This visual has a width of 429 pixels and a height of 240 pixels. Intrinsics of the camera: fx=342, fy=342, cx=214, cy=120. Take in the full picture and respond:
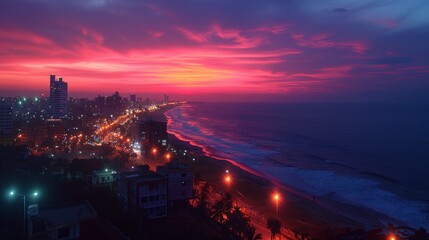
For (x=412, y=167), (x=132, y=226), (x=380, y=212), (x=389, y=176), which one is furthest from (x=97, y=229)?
(x=412, y=167)

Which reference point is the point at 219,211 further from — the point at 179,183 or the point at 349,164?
the point at 349,164

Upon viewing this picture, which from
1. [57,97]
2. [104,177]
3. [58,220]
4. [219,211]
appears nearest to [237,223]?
[219,211]

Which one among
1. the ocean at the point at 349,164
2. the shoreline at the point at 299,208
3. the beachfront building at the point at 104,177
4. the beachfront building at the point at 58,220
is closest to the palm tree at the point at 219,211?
the shoreline at the point at 299,208

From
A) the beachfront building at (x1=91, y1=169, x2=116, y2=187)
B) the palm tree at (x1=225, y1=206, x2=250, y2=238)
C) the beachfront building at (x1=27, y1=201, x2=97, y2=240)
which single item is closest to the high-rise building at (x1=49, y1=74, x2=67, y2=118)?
the beachfront building at (x1=91, y1=169, x2=116, y2=187)

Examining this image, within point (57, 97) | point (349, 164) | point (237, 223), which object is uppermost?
point (57, 97)

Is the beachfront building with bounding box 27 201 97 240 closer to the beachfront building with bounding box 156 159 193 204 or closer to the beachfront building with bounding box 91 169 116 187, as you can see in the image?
the beachfront building with bounding box 156 159 193 204

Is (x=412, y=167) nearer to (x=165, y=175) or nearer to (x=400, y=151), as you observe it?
(x=400, y=151)

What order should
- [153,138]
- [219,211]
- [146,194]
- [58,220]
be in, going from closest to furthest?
1. [58,220]
2. [146,194]
3. [219,211]
4. [153,138]
